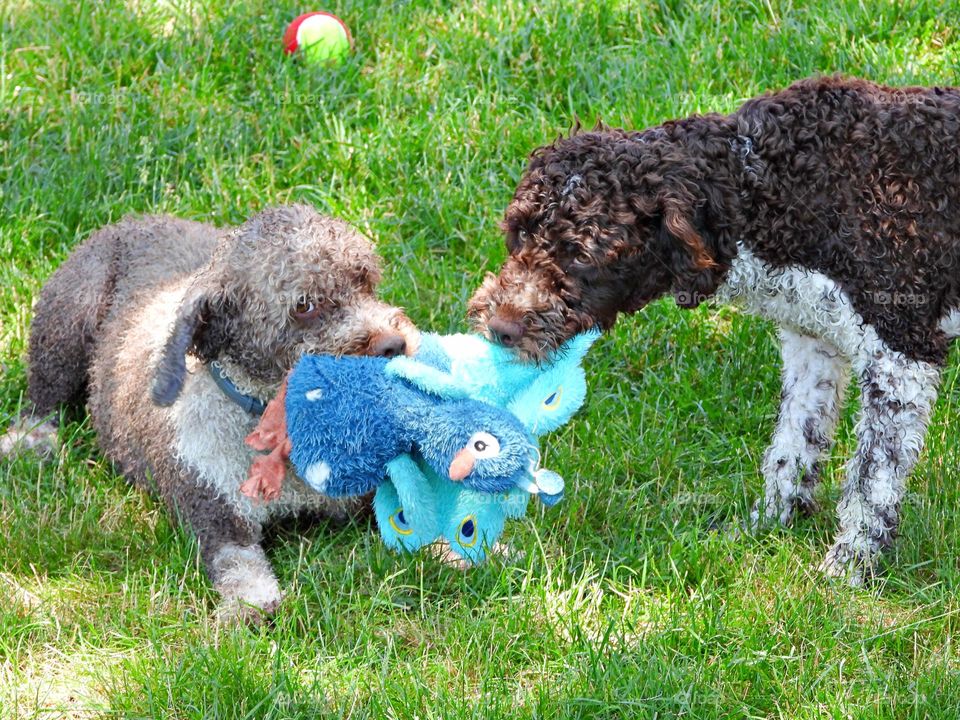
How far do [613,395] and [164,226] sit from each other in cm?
200

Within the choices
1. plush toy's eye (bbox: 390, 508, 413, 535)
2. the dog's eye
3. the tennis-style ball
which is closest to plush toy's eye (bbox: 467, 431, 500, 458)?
plush toy's eye (bbox: 390, 508, 413, 535)

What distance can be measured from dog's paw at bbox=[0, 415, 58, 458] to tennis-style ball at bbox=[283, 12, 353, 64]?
2.60 meters

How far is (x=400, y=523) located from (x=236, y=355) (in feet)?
2.65

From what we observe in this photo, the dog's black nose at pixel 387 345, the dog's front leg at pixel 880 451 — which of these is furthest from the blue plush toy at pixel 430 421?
the dog's front leg at pixel 880 451

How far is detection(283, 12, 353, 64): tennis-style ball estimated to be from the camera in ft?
22.1

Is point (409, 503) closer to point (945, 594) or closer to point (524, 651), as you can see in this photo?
point (524, 651)

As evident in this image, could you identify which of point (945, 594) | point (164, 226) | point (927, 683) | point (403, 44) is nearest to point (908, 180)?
Answer: point (945, 594)

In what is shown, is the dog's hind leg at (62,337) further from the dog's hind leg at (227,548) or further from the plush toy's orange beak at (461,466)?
the plush toy's orange beak at (461,466)

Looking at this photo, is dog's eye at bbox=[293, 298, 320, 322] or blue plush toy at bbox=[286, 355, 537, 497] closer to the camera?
blue plush toy at bbox=[286, 355, 537, 497]

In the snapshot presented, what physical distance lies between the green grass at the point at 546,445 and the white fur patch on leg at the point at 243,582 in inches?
2.9

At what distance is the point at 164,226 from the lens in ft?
17.3

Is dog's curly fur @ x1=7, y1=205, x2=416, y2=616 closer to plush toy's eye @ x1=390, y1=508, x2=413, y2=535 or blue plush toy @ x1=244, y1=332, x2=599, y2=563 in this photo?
blue plush toy @ x1=244, y1=332, x2=599, y2=563

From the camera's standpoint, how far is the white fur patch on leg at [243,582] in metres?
4.01

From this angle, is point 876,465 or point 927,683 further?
point 876,465
